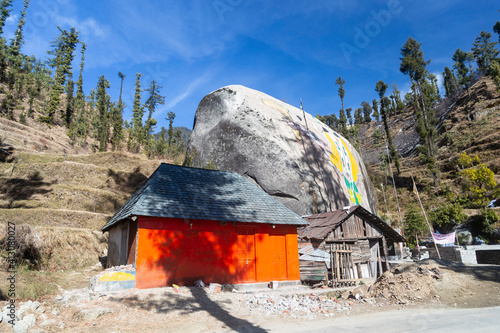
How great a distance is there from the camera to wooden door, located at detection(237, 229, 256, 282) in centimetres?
1390

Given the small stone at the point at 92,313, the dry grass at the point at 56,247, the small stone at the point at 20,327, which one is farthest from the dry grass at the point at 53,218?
the small stone at the point at 20,327

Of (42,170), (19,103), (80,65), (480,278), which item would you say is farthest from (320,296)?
(80,65)

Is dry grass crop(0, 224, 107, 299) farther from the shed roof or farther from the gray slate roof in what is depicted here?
the shed roof

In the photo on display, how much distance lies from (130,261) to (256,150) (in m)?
12.5

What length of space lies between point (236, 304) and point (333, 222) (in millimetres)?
9258

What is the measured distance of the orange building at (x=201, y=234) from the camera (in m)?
11.8

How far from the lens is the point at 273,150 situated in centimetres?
2223

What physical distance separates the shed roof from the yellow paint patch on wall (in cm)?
1018

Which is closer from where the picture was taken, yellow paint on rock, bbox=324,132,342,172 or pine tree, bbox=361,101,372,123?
yellow paint on rock, bbox=324,132,342,172

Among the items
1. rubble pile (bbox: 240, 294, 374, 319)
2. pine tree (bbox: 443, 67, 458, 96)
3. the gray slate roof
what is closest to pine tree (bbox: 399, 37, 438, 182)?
pine tree (bbox: 443, 67, 458, 96)

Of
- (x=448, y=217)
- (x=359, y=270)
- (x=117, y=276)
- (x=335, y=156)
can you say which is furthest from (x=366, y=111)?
(x=117, y=276)

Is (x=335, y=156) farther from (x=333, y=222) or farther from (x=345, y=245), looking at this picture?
(x=345, y=245)

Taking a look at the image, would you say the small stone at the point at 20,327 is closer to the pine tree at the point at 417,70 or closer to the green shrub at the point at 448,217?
the green shrub at the point at 448,217

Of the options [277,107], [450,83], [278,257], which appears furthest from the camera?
[450,83]
